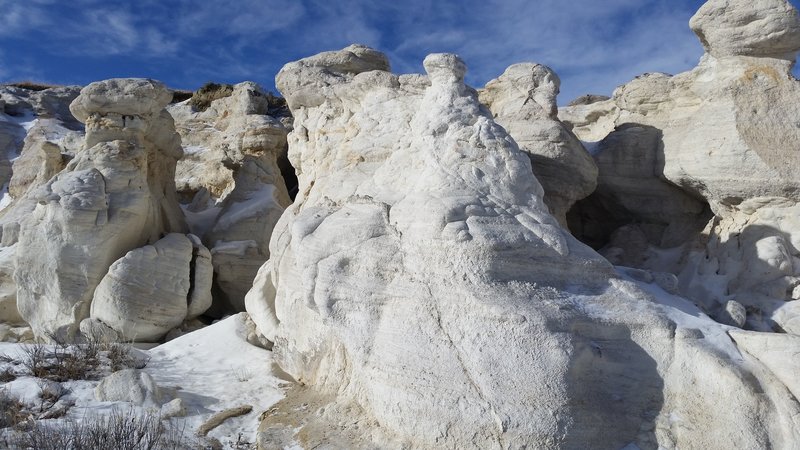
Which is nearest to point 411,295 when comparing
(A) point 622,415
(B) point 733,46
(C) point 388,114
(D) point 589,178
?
(A) point 622,415

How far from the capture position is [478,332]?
4477mm

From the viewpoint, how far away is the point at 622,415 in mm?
4508

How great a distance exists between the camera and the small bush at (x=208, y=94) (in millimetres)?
17781

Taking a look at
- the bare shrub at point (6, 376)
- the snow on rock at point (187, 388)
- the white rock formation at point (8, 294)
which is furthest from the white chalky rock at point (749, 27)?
the white rock formation at point (8, 294)

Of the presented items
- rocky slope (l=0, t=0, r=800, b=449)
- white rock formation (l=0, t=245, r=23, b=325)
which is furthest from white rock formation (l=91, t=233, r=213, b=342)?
white rock formation (l=0, t=245, r=23, b=325)

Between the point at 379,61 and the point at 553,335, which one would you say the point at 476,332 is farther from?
the point at 379,61

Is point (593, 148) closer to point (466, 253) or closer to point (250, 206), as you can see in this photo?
point (466, 253)

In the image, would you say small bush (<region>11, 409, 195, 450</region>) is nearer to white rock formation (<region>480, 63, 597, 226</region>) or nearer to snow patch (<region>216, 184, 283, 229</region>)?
white rock formation (<region>480, 63, 597, 226</region>)

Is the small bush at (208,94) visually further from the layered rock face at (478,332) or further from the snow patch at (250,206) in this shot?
the layered rock face at (478,332)

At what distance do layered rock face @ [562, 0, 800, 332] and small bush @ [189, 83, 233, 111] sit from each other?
41.1 ft

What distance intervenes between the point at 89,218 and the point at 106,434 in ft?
→ 15.9

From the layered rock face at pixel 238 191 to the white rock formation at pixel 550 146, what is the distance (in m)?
4.28

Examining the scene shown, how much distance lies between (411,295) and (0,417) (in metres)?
2.99

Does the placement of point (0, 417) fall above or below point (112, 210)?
below
